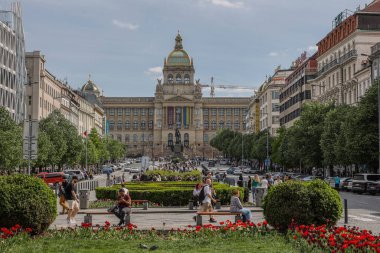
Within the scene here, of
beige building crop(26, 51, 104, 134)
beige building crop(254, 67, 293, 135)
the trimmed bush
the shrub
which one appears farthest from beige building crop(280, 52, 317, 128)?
the shrub

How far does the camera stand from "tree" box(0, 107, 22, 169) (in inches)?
2286

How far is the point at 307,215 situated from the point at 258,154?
10423 cm

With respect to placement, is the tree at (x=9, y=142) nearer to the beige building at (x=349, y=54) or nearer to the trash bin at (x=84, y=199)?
the trash bin at (x=84, y=199)

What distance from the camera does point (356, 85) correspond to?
77250mm

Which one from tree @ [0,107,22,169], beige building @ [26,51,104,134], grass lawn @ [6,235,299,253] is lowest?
grass lawn @ [6,235,299,253]

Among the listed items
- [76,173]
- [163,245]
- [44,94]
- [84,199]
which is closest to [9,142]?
[76,173]

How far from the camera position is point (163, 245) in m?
17.7

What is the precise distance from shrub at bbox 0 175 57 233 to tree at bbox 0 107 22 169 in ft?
129

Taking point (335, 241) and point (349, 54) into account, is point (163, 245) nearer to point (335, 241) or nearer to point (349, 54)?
point (335, 241)

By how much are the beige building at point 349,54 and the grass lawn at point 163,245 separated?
54.7 meters

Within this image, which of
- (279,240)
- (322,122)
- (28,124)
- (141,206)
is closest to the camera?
(279,240)

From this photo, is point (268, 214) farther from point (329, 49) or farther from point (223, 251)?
point (329, 49)

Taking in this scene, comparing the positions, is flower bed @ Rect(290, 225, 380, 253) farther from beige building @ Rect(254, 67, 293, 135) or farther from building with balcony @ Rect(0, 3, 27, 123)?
beige building @ Rect(254, 67, 293, 135)

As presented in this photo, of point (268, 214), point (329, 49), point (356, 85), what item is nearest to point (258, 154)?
point (329, 49)
